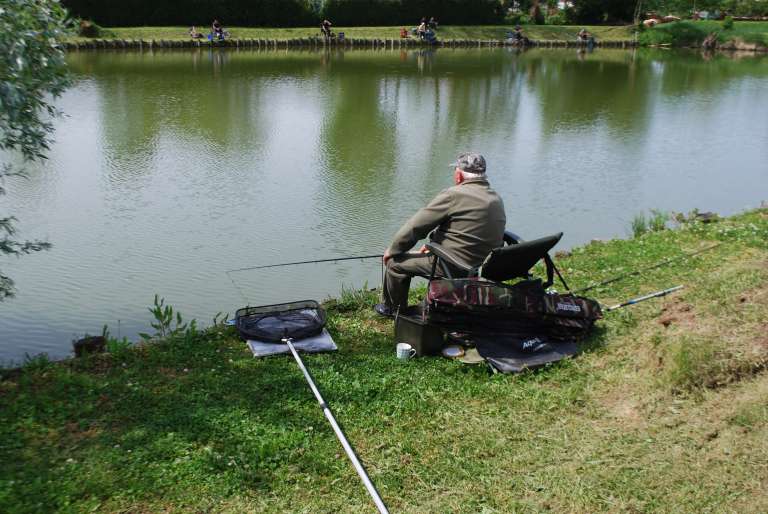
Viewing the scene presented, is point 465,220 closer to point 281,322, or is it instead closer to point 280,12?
point 281,322

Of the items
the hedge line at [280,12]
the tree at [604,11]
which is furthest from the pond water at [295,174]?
the tree at [604,11]

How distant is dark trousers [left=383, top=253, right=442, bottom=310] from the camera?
203 inches

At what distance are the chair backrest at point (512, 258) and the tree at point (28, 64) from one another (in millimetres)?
2915

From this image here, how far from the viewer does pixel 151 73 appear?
2420cm

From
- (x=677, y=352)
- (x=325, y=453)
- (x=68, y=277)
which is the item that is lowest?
(x=68, y=277)

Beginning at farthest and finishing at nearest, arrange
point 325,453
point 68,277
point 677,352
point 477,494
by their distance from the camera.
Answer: point 68,277, point 677,352, point 325,453, point 477,494

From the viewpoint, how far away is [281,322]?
199 inches

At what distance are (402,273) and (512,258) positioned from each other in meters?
0.87

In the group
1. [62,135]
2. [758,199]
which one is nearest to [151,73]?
[62,135]

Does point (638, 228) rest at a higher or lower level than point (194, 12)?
lower

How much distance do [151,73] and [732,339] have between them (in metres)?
23.0

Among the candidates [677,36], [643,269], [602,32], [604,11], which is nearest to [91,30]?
[602,32]

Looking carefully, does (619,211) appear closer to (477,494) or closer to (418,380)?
(418,380)

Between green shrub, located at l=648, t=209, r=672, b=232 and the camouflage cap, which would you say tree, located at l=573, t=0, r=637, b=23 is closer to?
green shrub, located at l=648, t=209, r=672, b=232
